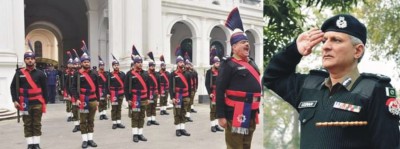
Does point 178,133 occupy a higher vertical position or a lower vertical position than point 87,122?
lower

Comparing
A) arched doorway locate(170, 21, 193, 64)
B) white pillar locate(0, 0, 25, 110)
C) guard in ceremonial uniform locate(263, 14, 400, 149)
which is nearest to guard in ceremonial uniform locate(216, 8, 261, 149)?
guard in ceremonial uniform locate(263, 14, 400, 149)

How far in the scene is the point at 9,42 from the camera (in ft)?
41.9

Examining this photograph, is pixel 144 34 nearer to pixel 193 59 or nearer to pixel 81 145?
pixel 193 59

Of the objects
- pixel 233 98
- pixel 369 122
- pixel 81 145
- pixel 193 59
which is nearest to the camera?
pixel 369 122

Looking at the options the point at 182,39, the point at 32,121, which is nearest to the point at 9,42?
the point at 32,121

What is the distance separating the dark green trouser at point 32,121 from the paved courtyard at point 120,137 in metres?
0.59

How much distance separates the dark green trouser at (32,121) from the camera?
22.5ft

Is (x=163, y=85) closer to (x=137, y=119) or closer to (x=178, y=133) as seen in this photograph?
(x=178, y=133)

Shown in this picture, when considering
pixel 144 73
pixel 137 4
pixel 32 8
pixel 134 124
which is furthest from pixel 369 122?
pixel 32 8

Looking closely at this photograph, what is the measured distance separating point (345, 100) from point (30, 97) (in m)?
6.40

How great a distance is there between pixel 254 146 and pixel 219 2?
13881 mm

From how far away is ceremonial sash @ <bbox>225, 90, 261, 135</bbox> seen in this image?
4.22 meters

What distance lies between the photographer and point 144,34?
1617 cm

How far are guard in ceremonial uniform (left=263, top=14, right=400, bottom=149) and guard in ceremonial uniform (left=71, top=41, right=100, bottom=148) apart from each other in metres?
6.03
